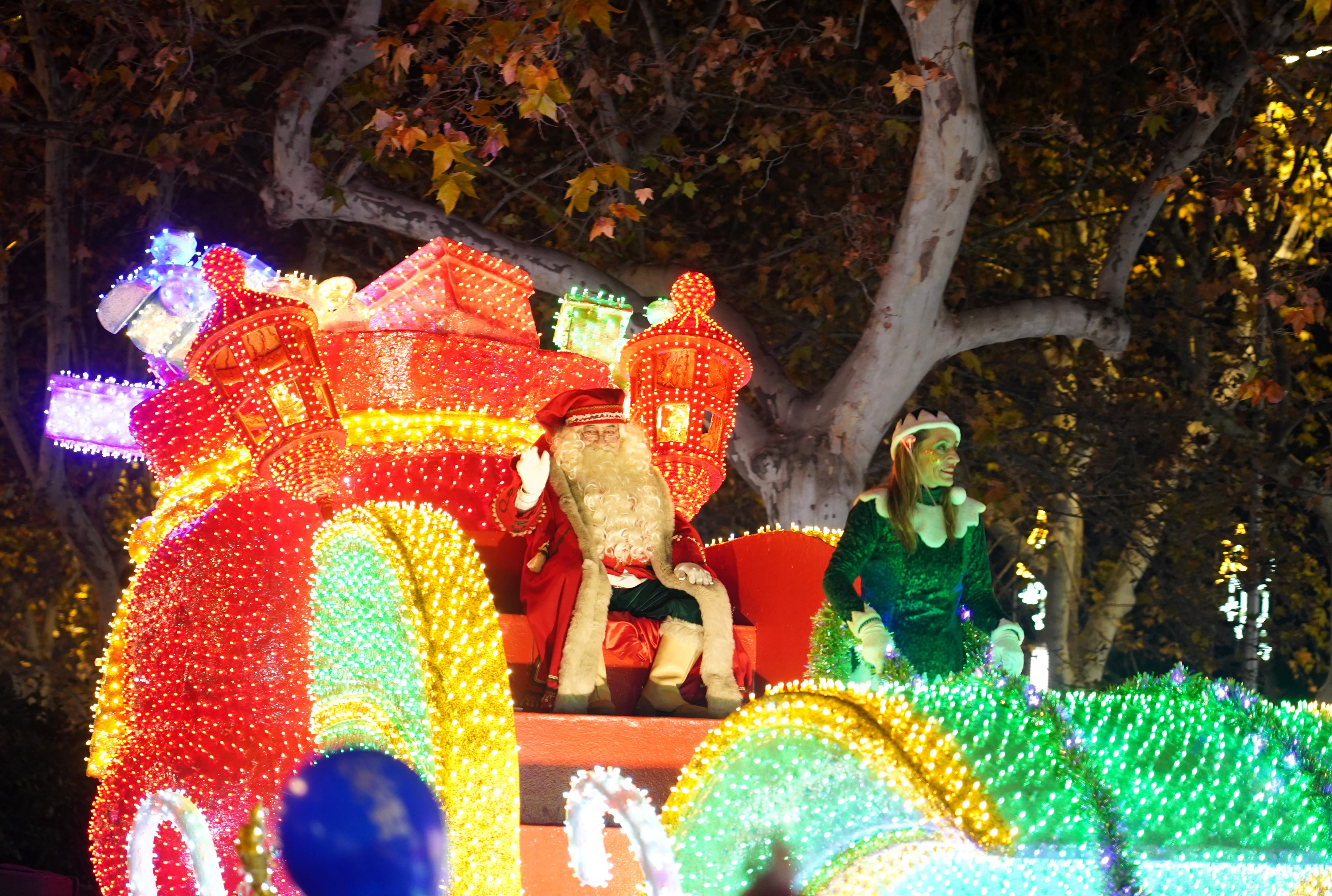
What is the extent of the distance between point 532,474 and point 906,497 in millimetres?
1497

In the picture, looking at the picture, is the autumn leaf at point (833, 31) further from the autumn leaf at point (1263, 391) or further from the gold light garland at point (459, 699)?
the gold light garland at point (459, 699)

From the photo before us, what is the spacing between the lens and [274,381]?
5859 mm

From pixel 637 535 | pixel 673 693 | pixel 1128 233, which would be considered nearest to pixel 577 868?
pixel 673 693

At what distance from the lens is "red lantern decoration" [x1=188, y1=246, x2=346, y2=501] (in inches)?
229

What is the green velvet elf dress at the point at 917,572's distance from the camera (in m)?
5.37

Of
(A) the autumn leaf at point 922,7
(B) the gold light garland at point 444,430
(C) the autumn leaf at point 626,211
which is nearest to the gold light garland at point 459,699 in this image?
(B) the gold light garland at point 444,430

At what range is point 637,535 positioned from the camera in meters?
6.10

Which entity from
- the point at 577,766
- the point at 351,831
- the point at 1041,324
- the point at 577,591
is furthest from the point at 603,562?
the point at 1041,324

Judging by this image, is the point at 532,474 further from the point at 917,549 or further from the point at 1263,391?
the point at 1263,391

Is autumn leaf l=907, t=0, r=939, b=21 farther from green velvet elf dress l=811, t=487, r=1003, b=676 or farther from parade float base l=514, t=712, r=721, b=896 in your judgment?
parade float base l=514, t=712, r=721, b=896

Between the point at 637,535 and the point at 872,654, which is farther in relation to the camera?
the point at 637,535

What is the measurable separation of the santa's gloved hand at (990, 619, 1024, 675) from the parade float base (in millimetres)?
1022

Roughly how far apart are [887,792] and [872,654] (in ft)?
3.93

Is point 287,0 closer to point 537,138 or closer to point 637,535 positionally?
point 537,138
